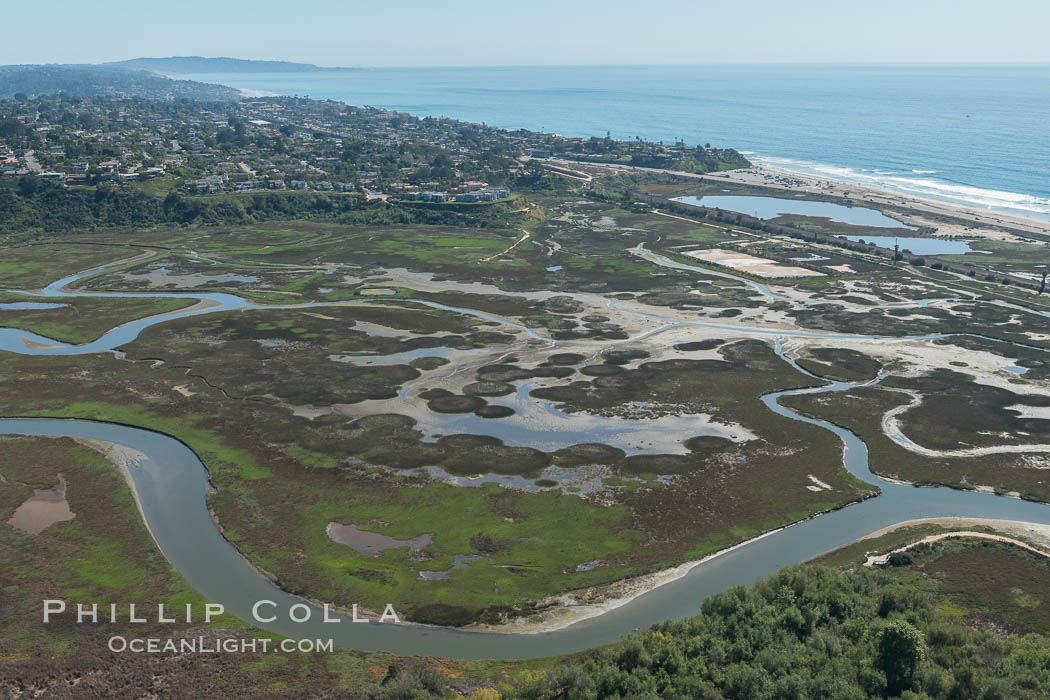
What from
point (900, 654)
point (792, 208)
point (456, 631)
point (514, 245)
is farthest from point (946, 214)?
point (456, 631)

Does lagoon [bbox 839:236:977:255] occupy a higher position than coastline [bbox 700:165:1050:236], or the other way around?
coastline [bbox 700:165:1050:236]

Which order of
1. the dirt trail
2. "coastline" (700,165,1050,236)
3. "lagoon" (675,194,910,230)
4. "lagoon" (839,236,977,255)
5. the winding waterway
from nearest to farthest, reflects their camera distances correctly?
the winding waterway → the dirt trail → "lagoon" (839,236,977,255) → "coastline" (700,165,1050,236) → "lagoon" (675,194,910,230)

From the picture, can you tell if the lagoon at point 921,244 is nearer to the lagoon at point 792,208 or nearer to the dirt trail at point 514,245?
the lagoon at point 792,208

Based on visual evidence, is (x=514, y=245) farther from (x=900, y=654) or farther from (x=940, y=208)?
(x=900, y=654)

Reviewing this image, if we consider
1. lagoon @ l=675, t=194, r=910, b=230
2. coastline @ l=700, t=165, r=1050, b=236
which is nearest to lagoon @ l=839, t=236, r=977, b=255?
Result: coastline @ l=700, t=165, r=1050, b=236

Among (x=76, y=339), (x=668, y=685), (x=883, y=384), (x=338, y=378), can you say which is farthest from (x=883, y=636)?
(x=76, y=339)

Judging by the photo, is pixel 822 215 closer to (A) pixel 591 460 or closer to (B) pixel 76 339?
(A) pixel 591 460

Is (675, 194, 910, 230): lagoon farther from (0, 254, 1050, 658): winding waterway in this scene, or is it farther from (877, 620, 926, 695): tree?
(877, 620, 926, 695): tree
